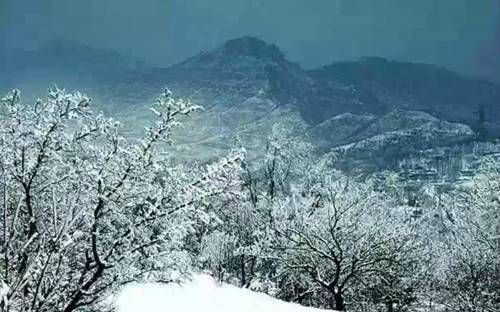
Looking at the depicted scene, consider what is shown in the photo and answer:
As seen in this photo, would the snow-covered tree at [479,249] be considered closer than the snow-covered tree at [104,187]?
No

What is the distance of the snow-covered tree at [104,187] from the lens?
8.22m

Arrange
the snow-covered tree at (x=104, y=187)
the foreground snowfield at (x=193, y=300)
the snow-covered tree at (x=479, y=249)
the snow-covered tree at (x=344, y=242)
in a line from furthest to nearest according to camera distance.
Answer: the snow-covered tree at (x=479, y=249)
the snow-covered tree at (x=344, y=242)
the foreground snowfield at (x=193, y=300)
the snow-covered tree at (x=104, y=187)

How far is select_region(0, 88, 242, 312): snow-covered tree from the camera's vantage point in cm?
822

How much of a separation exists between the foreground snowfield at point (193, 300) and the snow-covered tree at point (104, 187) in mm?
3070

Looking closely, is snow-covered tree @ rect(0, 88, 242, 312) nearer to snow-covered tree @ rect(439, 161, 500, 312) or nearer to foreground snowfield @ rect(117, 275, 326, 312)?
foreground snowfield @ rect(117, 275, 326, 312)

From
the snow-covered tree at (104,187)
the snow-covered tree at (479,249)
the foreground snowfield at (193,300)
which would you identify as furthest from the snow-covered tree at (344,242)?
the snow-covered tree at (104,187)

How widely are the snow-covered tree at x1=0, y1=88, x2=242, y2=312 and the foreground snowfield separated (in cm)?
307

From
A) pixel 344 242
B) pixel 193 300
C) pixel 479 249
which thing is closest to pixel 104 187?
pixel 193 300

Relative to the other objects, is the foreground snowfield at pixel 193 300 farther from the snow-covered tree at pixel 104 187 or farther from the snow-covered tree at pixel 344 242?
the snow-covered tree at pixel 344 242

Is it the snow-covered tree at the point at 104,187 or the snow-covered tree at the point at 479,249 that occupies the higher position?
the snow-covered tree at the point at 479,249

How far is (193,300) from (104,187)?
17.6 ft

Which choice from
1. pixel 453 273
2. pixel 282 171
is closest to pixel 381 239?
pixel 453 273

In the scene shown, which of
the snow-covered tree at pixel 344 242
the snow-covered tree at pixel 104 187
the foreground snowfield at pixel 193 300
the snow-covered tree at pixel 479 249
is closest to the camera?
the snow-covered tree at pixel 104 187

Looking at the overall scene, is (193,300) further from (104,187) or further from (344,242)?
(344,242)
